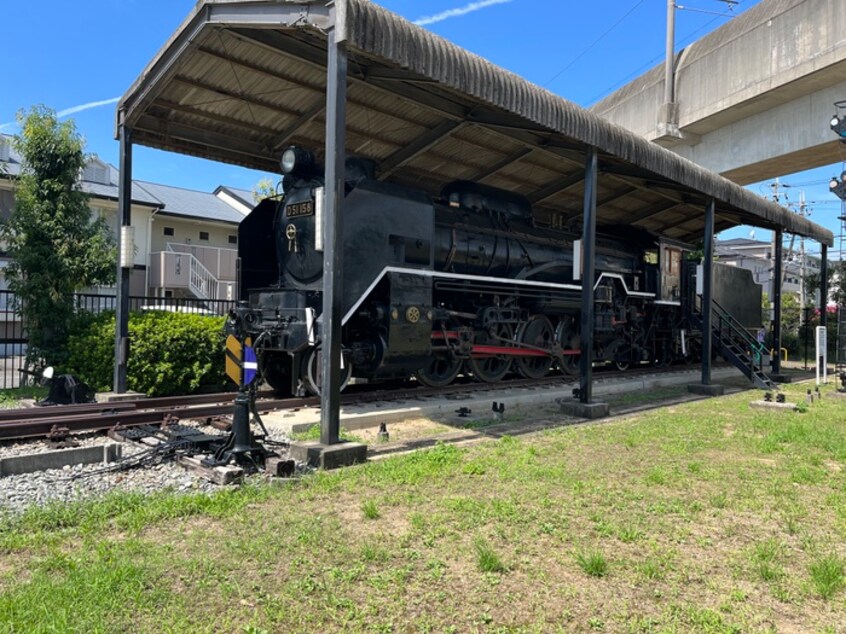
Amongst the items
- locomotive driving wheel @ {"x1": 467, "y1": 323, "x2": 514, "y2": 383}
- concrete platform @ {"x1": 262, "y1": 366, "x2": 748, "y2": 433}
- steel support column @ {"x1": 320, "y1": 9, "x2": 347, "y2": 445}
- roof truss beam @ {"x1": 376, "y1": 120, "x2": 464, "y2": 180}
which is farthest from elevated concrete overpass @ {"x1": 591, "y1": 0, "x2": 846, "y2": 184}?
steel support column @ {"x1": 320, "y1": 9, "x2": 347, "y2": 445}

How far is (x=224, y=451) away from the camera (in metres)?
5.20

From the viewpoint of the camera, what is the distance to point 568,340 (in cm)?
1327

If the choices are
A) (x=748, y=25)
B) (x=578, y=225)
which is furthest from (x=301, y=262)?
(x=748, y=25)

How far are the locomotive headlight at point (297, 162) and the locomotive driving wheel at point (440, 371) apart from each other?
3.67m

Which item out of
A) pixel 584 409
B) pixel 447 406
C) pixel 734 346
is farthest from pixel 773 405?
pixel 734 346

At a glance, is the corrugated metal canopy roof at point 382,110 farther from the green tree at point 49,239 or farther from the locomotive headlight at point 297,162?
the green tree at point 49,239

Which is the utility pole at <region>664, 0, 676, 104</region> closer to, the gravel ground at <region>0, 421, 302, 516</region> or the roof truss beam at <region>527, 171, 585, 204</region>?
the roof truss beam at <region>527, 171, 585, 204</region>

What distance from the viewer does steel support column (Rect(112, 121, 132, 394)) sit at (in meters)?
9.12

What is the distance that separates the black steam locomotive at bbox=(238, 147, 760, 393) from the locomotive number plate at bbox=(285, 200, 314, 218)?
0.05 feet

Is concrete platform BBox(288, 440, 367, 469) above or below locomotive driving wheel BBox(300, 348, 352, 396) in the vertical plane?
below

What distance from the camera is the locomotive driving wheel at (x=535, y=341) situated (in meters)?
11.9

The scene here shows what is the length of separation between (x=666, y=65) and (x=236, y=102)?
49.3 ft

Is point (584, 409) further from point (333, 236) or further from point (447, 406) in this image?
point (333, 236)

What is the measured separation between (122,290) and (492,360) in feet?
21.5
